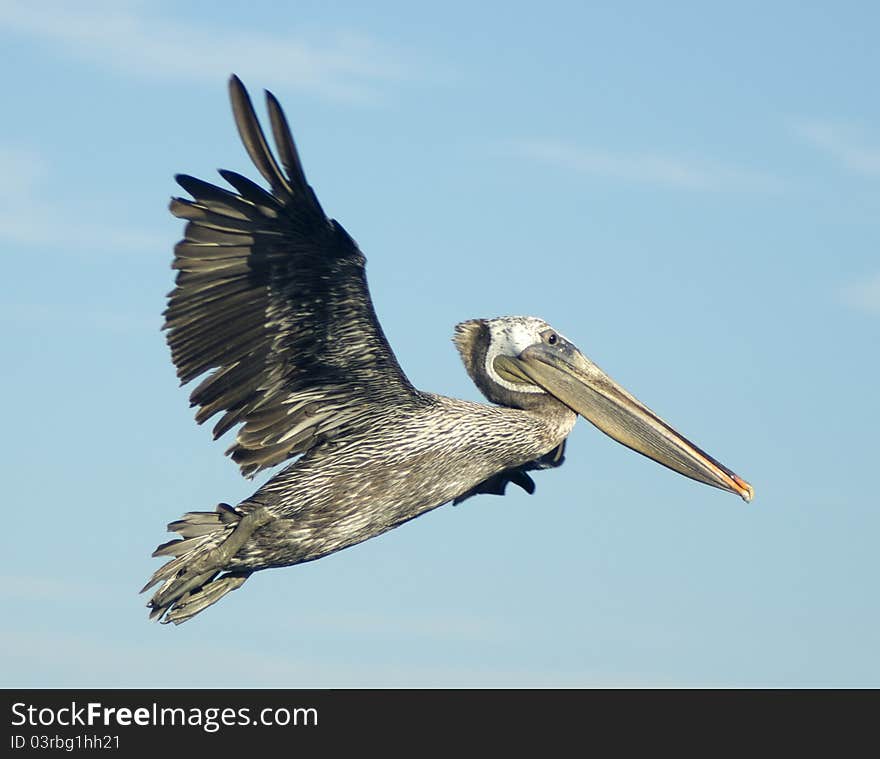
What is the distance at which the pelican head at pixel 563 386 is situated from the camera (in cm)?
1510

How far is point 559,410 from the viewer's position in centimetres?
1514

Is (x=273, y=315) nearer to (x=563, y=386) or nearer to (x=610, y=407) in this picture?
Result: (x=563, y=386)

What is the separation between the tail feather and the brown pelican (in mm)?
11

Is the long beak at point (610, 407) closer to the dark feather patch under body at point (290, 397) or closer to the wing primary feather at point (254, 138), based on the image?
the dark feather patch under body at point (290, 397)

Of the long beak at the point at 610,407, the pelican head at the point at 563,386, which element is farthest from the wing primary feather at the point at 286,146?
the long beak at the point at 610,407

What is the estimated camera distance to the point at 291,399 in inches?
557

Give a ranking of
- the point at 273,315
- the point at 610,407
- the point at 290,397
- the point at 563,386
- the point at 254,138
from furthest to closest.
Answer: the point at 610,407
the point at 563,386
the point at 290,397
the point at 273,315
the point at 254,138

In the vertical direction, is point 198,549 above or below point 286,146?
below

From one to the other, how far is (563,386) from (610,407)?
0.45 metres

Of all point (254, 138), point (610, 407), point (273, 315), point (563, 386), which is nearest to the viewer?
point (254, 138)

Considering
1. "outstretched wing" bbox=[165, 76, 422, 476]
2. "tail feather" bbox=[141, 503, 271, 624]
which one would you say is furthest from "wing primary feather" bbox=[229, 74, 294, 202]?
"tail feather" bbox=[141, 503, 271, 624]

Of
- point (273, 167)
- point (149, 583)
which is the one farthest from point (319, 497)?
point (273, 167)

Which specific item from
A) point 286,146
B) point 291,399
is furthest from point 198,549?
point 286,146

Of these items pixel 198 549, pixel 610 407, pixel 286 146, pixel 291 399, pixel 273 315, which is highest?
pixel 286 146
